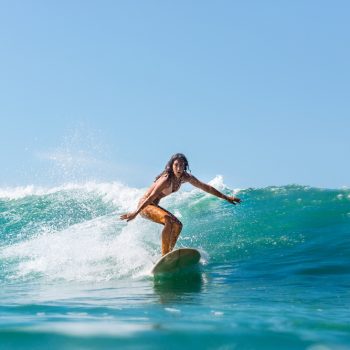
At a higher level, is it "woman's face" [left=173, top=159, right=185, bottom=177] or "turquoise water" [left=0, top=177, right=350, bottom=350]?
"woman's face" [left=173, top=159, right=185, bottom=177]

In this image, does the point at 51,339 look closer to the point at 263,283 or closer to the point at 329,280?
the point at 263,283

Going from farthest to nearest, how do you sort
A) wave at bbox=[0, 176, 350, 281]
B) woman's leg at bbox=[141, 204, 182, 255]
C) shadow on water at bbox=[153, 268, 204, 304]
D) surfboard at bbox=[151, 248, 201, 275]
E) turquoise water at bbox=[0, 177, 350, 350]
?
wave at bbox=[0, 176, 350, 281]
woman's leg at bbox=[141, 204, 182, 255]
surfboard at bbox=[151, 248, 201, 275]
shadow on water at bbox=[153, 268, 204, 304]
turquoise water at bbox=[0, 177, 350, 350]

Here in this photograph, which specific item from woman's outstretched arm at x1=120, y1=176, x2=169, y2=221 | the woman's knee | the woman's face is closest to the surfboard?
the woman's knee

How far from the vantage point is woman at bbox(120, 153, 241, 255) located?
747cm

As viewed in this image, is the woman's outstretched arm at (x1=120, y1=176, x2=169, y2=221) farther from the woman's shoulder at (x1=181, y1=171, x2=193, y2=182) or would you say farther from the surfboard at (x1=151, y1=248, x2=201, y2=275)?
the surfboard at (x1=151, y1=248, x2=201, y2=275)

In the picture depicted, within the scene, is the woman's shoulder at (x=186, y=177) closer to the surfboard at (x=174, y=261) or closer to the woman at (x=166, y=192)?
the woman at (x=166, y=192)

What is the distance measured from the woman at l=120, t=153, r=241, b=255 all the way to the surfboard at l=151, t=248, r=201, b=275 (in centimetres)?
31

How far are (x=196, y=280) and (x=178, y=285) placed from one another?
466mm

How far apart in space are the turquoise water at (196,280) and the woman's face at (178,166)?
1.36 metres

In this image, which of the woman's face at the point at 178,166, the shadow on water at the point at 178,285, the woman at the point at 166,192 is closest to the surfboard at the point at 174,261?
the shadow on water at the point at 178,285

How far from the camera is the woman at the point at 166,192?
7.47 metres

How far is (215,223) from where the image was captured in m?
12.8

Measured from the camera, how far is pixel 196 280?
6977mm

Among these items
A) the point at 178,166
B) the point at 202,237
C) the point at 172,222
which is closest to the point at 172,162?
the point at 178,166
